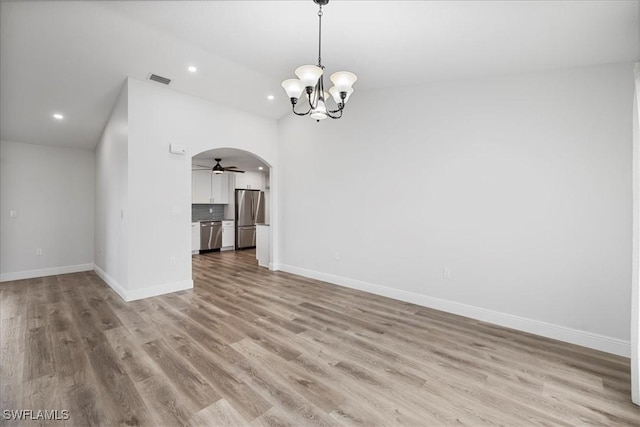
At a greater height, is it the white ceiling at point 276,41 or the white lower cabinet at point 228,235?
→ the white ceiling at point 276,41

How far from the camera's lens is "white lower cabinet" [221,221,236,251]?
27.8 feet

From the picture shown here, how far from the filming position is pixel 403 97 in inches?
153

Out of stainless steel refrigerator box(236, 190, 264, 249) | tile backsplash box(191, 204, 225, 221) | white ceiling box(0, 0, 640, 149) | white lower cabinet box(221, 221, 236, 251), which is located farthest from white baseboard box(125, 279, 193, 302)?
tile backsplash box(191, 204, 225, 221)

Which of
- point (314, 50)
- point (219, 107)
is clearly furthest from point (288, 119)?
point (314, 50)

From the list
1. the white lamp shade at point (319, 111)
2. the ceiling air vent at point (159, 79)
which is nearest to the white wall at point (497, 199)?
the white lamp shade at point (319, 111)

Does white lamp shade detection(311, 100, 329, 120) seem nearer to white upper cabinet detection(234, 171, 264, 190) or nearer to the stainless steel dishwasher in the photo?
the stainless steel dishwasher

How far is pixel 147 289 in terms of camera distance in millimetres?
4000

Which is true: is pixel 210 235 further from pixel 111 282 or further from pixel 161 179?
pixel 161 179

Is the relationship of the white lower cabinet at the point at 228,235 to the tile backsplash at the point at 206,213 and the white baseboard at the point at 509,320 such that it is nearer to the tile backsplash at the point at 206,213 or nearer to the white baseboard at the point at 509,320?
the tile backsplash at the point at 206,213

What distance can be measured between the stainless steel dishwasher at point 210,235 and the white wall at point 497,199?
4.68m

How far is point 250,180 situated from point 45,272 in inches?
208

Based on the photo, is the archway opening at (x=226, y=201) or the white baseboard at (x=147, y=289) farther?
the archway opening at (x=226, y=201)

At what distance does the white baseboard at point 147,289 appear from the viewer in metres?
3.86

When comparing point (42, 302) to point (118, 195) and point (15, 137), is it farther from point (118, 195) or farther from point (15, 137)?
point (15, 137)
